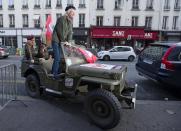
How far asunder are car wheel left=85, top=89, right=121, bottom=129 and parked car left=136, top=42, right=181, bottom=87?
255 cm

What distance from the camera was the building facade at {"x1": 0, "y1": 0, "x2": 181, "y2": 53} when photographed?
27922 millimetres

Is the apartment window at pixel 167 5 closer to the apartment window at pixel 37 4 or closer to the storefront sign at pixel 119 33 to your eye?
the storefront sign at pixel 119 33

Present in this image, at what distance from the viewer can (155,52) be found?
6.24m

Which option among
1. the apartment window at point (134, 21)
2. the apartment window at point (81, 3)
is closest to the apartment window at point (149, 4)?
the apartment window at point (134, 21)

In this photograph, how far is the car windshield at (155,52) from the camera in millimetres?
5848

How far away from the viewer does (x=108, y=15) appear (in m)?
28.3

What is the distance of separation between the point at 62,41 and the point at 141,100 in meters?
→ 2.72

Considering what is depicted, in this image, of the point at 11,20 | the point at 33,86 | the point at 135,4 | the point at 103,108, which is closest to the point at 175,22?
the point at 135,4

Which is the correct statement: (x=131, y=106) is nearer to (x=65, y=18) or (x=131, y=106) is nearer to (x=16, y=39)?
(x=65, y=18)

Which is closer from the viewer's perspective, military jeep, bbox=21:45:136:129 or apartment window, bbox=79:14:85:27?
military jeep, bbox=21:45:136:129

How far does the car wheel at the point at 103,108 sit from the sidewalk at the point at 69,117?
0.53 ft

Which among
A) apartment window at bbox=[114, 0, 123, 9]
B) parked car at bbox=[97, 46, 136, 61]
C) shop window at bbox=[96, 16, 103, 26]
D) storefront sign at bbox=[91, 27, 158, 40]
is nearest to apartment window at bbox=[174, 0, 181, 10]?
storefront sign at bbox=[91, 27, 158, 40]

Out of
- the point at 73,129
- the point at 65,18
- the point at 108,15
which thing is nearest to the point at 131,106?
the point at 73,129

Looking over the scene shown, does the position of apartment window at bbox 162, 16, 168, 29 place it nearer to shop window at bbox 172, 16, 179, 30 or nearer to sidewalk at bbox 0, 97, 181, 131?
shop window at bbox 172, 16, 179, 30
